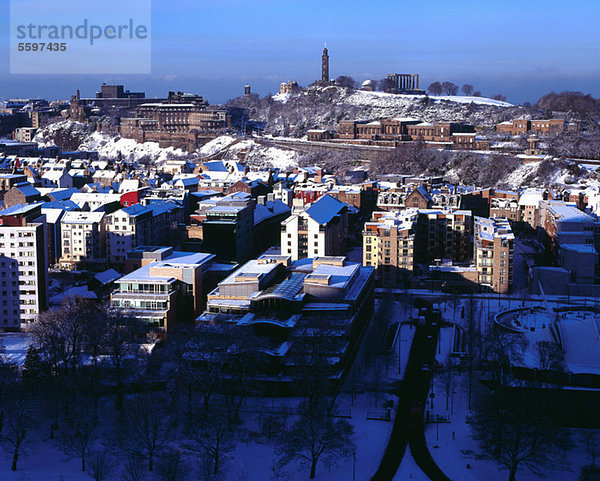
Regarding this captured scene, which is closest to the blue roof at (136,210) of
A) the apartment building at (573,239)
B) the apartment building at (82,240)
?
the apartment building at (82,240)

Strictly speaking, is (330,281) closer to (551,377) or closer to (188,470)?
(551,377)

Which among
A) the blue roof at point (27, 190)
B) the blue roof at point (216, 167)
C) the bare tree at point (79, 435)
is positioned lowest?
the bare tree at point (79, 435)

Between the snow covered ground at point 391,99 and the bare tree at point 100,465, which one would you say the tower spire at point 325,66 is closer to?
the snow covered ground at point 391,99

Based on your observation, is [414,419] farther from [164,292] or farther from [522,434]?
[164,292]

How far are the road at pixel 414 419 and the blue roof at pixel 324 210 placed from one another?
735 cm

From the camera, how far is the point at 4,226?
23.5 m

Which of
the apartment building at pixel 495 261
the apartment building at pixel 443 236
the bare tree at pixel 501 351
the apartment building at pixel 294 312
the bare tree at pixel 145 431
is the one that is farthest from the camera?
the apartment building at pixel 443 236

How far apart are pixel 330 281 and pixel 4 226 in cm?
1005

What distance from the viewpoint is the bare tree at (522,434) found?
14.6 metres

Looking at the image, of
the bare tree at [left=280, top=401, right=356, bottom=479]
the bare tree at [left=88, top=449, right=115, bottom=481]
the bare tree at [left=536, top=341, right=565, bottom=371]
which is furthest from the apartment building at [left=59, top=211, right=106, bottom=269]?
the bare tree at [left=536, top=341, right=565, bottom=371]

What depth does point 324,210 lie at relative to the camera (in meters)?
30.3

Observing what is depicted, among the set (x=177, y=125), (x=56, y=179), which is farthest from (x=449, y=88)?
(x=56, y=179)

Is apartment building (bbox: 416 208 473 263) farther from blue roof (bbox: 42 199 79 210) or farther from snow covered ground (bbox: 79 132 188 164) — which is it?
snow covered ground (bbox: 79 132 188 164)

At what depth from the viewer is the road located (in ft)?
49.5
